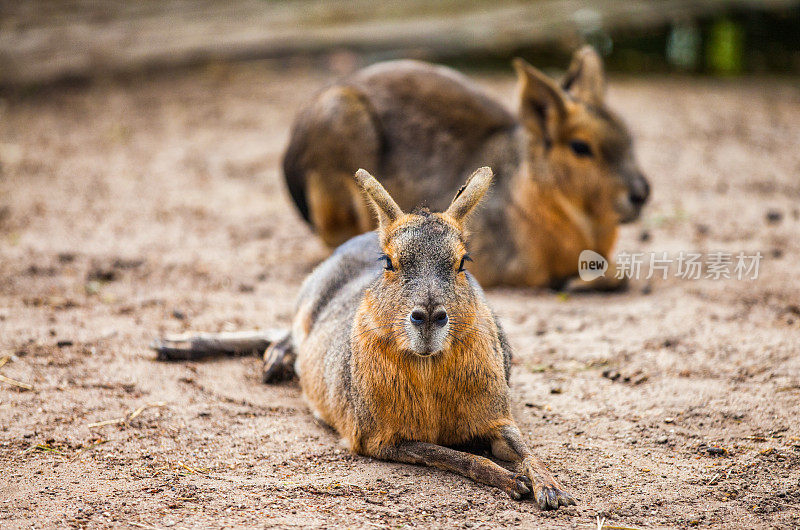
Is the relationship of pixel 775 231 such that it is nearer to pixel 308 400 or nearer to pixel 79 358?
pixel 308 400

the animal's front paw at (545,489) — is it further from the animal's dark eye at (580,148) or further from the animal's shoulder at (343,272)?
the animal's dark eye at (580,148)

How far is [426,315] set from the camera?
3121 millimetres

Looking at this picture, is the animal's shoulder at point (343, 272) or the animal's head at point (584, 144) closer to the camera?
the animal's shoulder at point (343, 272)

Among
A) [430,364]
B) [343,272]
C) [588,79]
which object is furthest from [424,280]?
[588,79]

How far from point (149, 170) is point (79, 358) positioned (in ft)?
13.5

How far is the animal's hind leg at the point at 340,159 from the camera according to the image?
20.2 feet

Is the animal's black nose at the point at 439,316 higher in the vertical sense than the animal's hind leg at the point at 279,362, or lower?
higher

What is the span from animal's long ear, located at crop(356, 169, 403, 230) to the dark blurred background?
7.83m

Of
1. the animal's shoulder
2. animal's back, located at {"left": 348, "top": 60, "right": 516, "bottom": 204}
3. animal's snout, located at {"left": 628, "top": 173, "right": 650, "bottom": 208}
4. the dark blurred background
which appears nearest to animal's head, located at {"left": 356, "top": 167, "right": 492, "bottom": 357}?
the animal's shoulder

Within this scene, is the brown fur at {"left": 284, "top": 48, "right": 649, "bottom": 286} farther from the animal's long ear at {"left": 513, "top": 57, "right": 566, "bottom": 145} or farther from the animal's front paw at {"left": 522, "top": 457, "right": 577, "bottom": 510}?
the animal's front paw at {"left": 522, "top": 457, "right": 577, "bottom": 510}

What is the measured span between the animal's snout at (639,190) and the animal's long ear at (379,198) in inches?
99.7

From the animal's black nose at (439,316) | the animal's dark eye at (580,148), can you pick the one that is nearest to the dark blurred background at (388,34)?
the animal's dark eye at (580,148)

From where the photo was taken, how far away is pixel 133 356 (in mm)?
4539

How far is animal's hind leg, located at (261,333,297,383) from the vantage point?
175 inches
